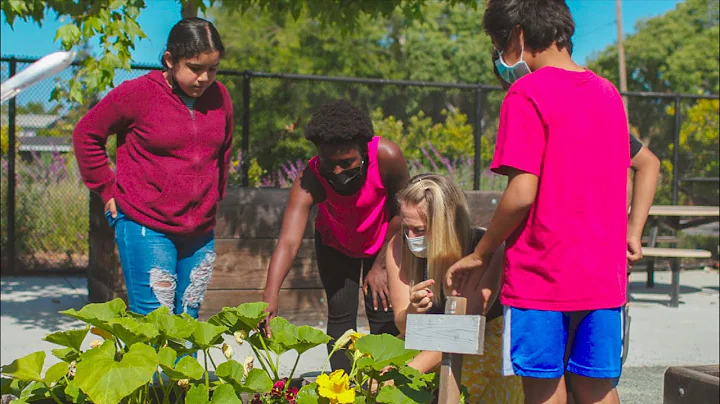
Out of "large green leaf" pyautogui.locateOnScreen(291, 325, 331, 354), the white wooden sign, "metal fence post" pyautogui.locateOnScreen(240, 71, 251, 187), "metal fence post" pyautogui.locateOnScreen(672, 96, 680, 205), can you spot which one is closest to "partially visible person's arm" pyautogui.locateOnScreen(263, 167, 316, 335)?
"large green leaf" pyautogui.locateOnScreen(291, 325, 331, 354)

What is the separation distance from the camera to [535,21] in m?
2.27

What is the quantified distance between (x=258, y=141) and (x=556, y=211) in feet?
18.8

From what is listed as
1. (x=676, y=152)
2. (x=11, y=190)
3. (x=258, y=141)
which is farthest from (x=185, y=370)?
(x=676, y=152)

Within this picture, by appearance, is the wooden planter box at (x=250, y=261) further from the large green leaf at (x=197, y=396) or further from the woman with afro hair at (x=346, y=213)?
the large green leaf at (x=197, y=396)

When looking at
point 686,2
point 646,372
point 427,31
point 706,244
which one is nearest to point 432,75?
point 427,31

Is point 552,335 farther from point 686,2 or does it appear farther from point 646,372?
point 686,2

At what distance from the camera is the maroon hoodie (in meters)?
3.21

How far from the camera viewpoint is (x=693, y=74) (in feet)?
114

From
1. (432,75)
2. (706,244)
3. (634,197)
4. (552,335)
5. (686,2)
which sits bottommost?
(706,244)

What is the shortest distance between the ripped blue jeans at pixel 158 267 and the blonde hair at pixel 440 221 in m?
1.02

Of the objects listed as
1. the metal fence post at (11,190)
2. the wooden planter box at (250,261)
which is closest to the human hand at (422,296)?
the wooden planter box at (250,261)

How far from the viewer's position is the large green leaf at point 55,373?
8.17 feet

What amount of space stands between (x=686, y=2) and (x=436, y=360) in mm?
40500

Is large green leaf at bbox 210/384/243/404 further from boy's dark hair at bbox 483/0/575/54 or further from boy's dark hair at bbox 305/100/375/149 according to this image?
boy's dark hair at bbox 483/0/575/54
